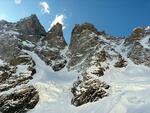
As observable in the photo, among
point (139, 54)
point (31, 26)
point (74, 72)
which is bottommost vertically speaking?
point (74, 72)

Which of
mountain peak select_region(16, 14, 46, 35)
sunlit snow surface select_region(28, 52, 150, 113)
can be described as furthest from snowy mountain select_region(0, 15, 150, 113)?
mountain peak select_region(16, 14, 46, 35)

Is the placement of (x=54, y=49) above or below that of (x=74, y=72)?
above

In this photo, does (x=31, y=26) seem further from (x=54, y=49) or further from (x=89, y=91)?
(x=89, y=91)

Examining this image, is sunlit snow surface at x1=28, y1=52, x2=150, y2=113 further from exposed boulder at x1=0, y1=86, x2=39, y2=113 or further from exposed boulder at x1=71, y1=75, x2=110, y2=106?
exposed boulder at x1=0, y1=86, x2=39, y2=113

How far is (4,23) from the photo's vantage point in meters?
95.1

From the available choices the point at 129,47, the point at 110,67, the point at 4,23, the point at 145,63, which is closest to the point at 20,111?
the point at 110,67

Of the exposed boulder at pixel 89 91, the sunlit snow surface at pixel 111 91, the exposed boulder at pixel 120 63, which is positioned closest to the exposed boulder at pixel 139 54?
the sunlit snow surface at pixel 111 91

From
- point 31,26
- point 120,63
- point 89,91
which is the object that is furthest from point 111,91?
point 31,26

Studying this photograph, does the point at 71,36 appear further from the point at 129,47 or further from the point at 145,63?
the point at 145,63

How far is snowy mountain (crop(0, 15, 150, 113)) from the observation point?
2092 inches

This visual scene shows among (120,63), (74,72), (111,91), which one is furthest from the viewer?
(74,72)

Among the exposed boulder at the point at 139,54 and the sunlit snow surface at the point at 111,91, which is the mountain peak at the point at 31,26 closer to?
the sunlit snow surface at the point at 111,91

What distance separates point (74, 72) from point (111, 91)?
15610 millimetres

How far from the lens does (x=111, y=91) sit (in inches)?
2127
